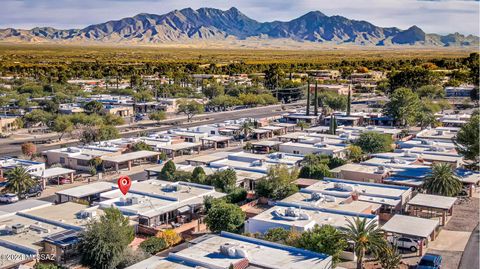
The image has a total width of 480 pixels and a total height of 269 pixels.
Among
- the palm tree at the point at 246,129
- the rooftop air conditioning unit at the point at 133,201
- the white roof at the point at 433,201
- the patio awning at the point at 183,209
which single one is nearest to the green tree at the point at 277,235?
the patio awning at the point at 183,209

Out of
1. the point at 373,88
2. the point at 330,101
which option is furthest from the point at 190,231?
the point at 373,88

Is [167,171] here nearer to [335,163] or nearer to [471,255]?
[335,163]

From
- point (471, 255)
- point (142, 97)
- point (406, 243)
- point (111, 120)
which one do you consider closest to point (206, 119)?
point (111, 120)

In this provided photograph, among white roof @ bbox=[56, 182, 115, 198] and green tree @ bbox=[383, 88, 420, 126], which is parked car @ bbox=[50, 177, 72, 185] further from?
green tree @ bbox=[383, 88, 420, 126]

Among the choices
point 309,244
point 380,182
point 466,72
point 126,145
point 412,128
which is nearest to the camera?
point 309,244

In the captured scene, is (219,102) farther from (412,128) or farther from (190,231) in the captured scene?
(190,231)
